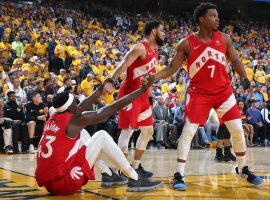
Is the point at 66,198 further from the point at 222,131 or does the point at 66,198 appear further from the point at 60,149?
the point at 222,131

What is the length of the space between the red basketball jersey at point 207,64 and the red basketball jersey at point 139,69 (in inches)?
27.5

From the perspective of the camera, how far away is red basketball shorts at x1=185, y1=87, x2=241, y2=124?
18.4ft

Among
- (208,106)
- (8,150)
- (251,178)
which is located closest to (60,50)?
(8,150)

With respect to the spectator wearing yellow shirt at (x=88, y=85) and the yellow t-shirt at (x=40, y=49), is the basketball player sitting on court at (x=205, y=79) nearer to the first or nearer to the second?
the spectator wearing yellow shirt at (x=88, y=85)

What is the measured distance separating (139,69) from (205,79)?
37.8 inches

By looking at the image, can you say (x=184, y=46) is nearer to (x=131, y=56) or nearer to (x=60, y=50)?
(x=131, y=56)

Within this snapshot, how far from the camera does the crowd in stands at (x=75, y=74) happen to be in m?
10.9

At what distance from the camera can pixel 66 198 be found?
191 inches

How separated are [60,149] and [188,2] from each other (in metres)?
27.9

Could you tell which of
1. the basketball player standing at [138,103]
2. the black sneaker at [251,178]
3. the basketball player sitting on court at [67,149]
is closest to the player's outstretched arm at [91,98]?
the basketball player sitting on court at [67,149]

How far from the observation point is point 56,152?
4.72 m

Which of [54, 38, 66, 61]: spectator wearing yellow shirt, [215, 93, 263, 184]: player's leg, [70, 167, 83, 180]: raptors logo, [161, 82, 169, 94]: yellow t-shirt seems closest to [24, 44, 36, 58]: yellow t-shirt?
[54, 38, 66, 61]: spectator wearing yellow shirt

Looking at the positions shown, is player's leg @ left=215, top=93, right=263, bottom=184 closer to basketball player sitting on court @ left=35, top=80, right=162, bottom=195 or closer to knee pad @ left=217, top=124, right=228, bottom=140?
basketball player sitting on court @ left=35, top=80, right=162, bottom=195

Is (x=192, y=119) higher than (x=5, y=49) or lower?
lower
